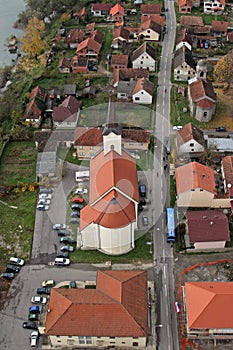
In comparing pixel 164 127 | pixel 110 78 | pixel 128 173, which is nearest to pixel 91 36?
pixel 110 78

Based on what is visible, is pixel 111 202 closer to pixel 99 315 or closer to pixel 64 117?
pixel 99 315

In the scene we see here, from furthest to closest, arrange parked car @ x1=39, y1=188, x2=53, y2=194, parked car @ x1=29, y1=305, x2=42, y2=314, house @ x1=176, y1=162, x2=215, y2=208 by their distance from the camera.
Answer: parked car @ x1=39, y1=188, x2=53, y2=194 → house @ x1=176, y1=162, x2=215, y2=208 → parked car @ x1=29, y1=305, x2=42, y2=314

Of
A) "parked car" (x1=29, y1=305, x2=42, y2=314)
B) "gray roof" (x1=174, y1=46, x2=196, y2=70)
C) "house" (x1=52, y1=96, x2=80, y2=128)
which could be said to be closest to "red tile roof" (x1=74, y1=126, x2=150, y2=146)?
"house" (x1=52, y1=96, x2=80, y2=128)

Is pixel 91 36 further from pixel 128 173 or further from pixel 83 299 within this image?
pixel 83 299

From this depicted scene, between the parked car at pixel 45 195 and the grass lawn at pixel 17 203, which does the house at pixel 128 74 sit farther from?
the parked car at pixel 45 195

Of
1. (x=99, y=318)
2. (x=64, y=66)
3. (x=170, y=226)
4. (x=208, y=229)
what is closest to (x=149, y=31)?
(x=64, y=66)

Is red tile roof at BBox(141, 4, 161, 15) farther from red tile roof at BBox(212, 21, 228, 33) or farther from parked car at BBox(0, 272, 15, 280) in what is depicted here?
parked car at BBox(0, 272, 15, 280)
